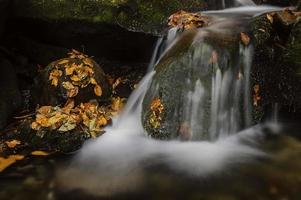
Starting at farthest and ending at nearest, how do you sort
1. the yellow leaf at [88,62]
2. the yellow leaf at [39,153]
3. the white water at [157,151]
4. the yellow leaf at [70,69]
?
the yellow leaf at [88,62] < the yellow leaf at [70,69] < the yellow leaf at [39,153] < the white water at [157,151]

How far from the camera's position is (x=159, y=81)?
6.23 meters

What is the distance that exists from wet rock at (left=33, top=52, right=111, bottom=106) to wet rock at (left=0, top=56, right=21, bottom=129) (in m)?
0.37

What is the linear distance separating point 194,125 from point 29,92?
3.48 metres

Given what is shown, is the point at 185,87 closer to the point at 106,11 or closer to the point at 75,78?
the point at 75,78

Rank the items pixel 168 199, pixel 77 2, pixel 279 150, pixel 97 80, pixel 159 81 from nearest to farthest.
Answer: pixel 168 199
pixel 279 150
pixel 159 81
pixel 97 80
pixel 77 2

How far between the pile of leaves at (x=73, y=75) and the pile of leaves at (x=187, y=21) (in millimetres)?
1807

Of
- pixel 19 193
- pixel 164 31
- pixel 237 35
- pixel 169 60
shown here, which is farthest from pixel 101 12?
pixel 19 193

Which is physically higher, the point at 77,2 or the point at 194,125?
the point at 77,2

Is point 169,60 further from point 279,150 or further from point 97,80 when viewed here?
point 279,150

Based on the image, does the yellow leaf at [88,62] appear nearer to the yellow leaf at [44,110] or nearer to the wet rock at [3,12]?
the yellow leaf at [44,110]

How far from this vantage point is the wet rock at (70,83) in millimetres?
6820

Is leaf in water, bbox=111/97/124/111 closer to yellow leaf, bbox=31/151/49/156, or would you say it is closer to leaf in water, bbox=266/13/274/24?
yellow leaf, bbox=31/151/49/156

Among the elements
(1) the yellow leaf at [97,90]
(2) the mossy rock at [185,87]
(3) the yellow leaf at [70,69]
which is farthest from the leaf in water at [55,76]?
(2) the mossy rock at [185,87]

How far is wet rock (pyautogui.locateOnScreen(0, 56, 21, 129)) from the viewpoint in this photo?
6.62m
